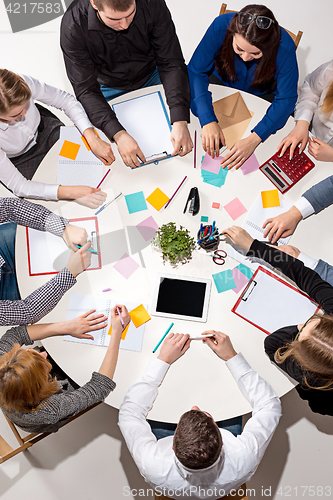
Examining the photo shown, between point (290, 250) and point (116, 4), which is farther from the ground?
point (116, 4)

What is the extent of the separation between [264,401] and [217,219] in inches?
33.3

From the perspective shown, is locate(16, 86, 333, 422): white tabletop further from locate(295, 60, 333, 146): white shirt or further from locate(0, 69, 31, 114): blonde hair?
locate(0, 69, 31, 114): blonde hair

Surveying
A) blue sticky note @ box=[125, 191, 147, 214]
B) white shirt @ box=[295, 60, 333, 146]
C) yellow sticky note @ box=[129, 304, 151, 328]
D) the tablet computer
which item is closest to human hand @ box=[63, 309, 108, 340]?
yellow sticky note @ box=[129, 304, 151, 328]

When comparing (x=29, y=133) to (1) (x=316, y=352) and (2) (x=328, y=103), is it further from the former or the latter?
(1) (x=316, y=352)

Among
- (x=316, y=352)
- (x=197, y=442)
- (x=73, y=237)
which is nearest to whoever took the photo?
(x=197, y=442)

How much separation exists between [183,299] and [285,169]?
0.83 meters

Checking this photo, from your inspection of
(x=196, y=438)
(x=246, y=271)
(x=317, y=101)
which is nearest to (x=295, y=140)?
(x=317, y=101)

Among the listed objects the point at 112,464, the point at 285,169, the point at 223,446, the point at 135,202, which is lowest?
the point at 112,464

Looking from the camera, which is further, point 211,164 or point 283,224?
point 211,164

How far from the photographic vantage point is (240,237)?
161 centimetres

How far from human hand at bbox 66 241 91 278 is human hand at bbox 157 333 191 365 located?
0.52m

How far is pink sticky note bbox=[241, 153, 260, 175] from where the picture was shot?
5.70 feet

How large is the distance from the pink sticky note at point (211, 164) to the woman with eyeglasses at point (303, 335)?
0.33 meters

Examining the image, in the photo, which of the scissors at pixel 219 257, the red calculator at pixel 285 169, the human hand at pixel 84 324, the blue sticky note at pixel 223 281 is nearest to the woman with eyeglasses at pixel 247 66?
the red calculator at pixel 285 169
